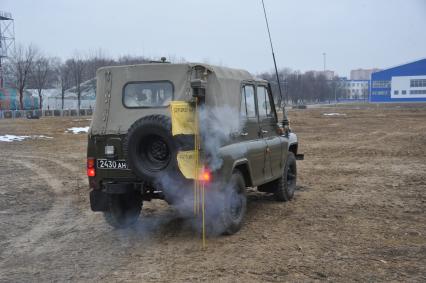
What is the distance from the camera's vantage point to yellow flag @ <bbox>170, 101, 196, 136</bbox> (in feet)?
19.7

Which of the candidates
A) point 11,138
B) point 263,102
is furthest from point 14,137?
point 263,102

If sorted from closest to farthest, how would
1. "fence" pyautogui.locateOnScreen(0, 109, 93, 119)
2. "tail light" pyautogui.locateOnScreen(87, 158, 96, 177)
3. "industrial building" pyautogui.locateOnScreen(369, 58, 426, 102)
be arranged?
"tail light" pyautogui.locateOnScreen(87, 158, 96, 177), "fence" pyautogui.locateOnScreen(0, 109, 93, 119), "industrial building" pyautogui.locateOnScreen(369, 58, 426, 102)

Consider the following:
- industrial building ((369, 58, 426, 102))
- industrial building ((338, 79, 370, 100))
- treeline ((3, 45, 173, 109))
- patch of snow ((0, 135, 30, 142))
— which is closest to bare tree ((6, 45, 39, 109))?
treeline ((3, 45, 173, 109))

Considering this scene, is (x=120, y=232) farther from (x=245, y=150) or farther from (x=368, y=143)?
(x=368, y=143)

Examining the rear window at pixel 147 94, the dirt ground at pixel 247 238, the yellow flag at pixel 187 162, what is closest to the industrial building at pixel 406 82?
the dirt ground at pixel 247 238

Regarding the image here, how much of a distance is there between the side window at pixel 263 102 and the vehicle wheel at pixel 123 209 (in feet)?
7.84

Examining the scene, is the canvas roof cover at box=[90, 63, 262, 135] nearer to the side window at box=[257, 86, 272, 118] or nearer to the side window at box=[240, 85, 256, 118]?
the side window at box=[240, 85, 256, 118]

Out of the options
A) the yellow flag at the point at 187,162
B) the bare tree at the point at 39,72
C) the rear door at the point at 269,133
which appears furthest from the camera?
the bare tree at the point at 39,72

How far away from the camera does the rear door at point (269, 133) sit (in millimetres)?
7910

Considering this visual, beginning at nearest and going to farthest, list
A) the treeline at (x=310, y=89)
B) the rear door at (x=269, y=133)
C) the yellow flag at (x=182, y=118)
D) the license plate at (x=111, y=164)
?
the yellow flag at (x=182, y=118)
the license plate at (x=111, y=164)
the rear door at (x=269, y=133)
the treeline at (x=310, y=89)

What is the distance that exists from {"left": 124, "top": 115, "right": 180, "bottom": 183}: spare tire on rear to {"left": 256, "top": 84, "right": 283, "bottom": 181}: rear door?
203cm

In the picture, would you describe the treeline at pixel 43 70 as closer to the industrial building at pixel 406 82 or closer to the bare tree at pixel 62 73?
the bare tree at pixel 62 73

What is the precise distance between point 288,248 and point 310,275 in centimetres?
98

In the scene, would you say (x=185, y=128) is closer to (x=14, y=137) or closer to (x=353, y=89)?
(x=14, y=137)
